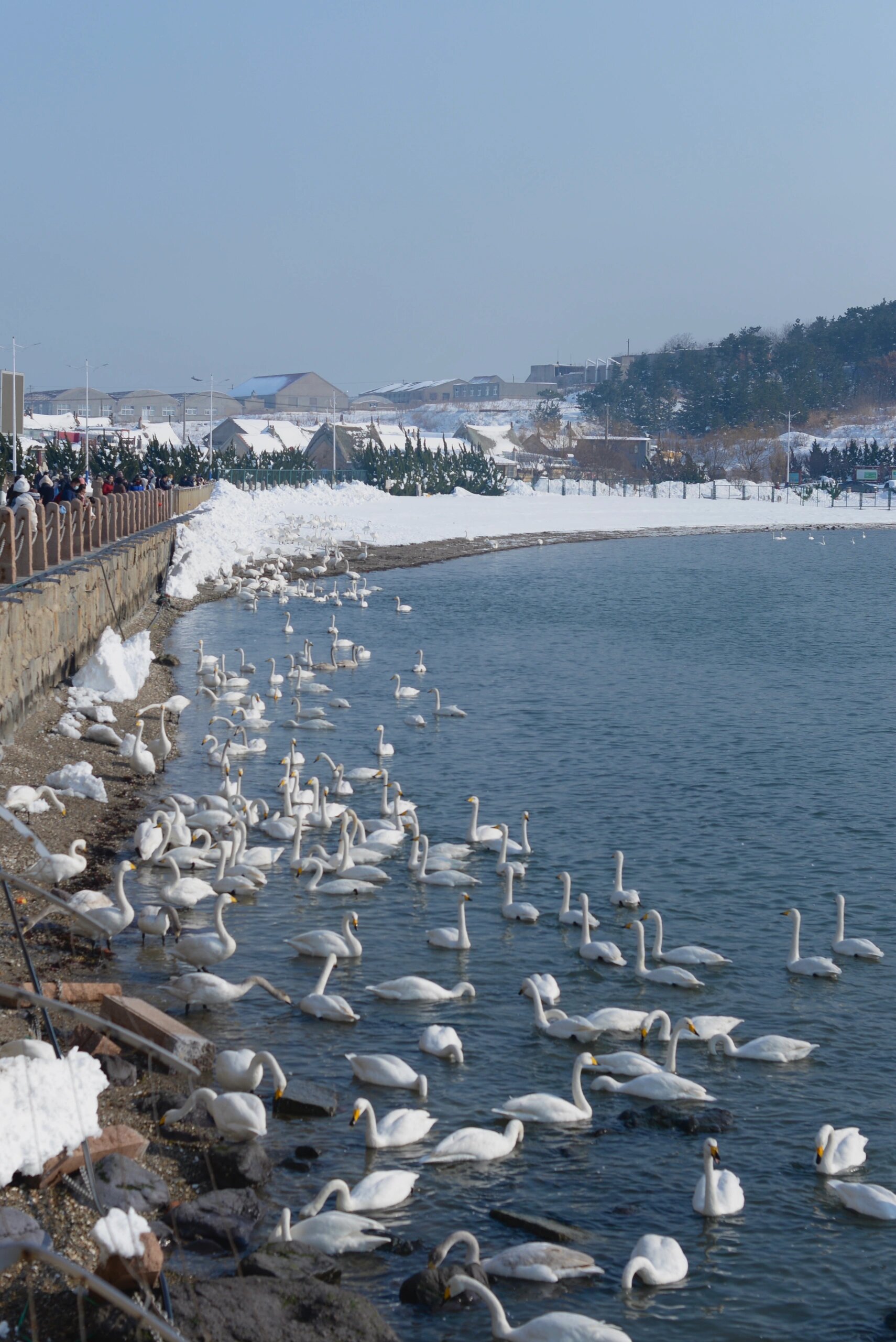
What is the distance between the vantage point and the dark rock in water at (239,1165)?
29.0 ft

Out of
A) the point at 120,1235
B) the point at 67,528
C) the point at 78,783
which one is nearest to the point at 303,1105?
the point at 120,1235

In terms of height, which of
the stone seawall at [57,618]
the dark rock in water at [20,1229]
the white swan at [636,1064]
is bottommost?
the white swan at [636,1064]

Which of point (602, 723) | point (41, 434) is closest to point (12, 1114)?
point (602, 723)

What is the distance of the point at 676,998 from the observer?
40.9ft

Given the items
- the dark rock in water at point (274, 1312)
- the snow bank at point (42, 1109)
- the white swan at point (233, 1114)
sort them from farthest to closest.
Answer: the white swan at point (233, 1114), the snow bank at point (42, 1109), the dark rock in water at point (274, 1312)

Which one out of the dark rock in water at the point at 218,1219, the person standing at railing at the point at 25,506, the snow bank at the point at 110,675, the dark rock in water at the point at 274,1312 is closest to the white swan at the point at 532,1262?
the dark rock in water at the point at 274,1312

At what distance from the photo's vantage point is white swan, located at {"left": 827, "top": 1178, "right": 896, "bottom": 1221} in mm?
8984

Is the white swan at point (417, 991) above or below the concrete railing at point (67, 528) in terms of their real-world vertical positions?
below

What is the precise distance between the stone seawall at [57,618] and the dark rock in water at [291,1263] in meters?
11.1

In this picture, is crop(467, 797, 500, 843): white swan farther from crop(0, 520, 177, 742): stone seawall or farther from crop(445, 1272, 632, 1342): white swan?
crop(445, 1272, 632, 1342): white swan

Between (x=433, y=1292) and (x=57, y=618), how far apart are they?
16.2 metres

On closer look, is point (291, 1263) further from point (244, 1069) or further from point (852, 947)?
point (852, 947)

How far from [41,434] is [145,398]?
356 feet

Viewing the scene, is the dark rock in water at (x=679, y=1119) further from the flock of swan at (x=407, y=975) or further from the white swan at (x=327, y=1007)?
the white swan at (x=327, y=1007)
